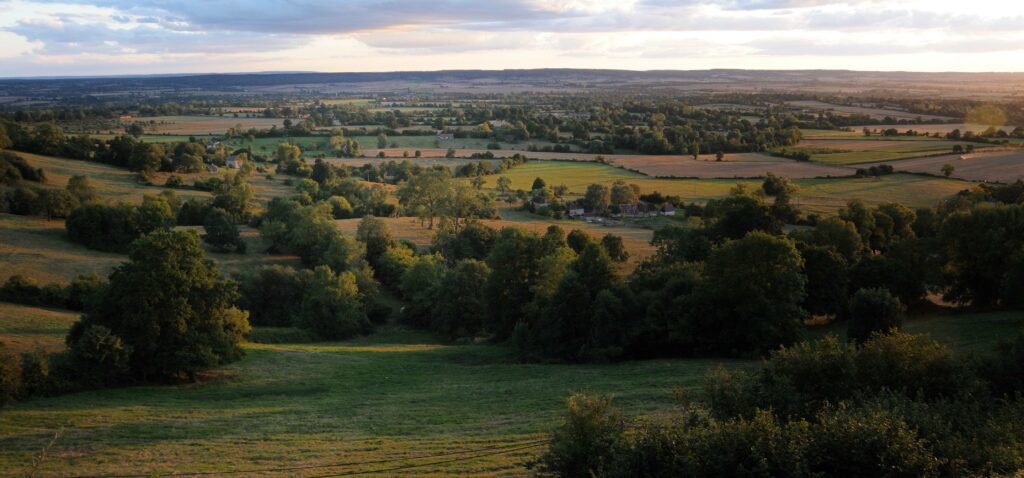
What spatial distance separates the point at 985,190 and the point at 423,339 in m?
43.4

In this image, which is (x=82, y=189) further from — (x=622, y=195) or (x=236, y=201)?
(x=622, y=195)

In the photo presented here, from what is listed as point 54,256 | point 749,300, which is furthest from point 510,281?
point 54,256

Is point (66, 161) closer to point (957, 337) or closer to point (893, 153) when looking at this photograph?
point (957, 337)

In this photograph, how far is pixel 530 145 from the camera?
384 feet

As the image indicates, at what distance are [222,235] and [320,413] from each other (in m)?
38.3

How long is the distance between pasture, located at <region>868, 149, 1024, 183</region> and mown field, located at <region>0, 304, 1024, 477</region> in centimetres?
3894

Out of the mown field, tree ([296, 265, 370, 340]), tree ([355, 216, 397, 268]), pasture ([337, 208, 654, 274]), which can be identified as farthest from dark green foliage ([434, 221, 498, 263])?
the mown field

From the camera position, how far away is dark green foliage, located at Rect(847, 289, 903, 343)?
25.2 metres

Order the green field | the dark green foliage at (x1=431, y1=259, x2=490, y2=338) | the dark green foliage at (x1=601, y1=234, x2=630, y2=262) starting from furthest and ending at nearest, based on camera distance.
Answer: the green field < the dark green foliage at (x1=601, y1=234, x2=630, y2=262) < the dark green foliage at (x1=431, y1=259, x2=490, y2=338)

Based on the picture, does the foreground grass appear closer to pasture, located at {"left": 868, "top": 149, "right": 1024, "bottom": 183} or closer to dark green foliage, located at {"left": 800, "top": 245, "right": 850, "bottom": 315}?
dark green foliage, located at {"left": 800, "top": 245, "right": 850, "bottom": 315}

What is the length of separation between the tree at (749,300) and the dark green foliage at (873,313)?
103 inches

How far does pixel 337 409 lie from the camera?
2252 centimetres

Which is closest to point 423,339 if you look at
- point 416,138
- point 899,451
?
point 899,451

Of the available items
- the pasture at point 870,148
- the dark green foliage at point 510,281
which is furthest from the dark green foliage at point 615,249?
the pasture at point 870,148
